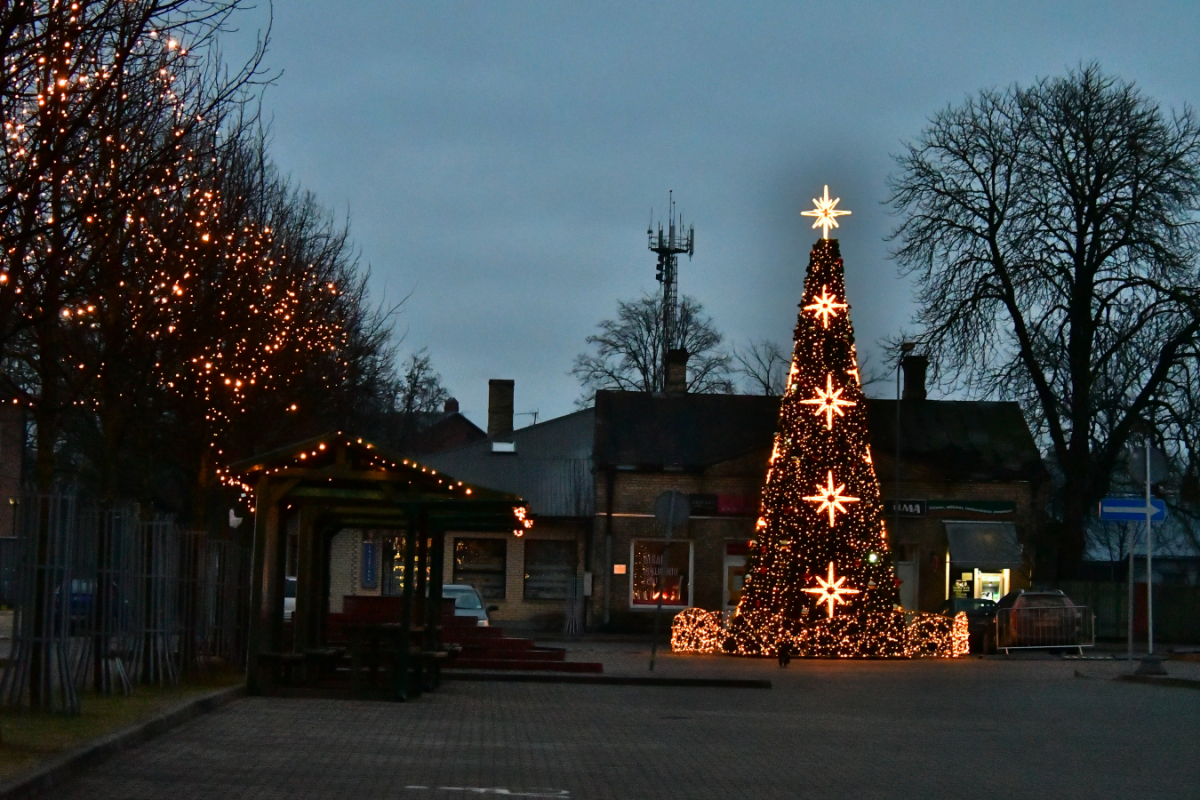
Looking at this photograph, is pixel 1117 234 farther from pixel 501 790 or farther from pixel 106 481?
pixel 501 790

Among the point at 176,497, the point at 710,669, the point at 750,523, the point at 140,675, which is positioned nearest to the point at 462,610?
the point at 710,669

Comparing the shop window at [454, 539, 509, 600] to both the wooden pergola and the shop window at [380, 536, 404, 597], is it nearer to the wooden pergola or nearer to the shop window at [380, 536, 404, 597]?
the shop window at [380, 536, 404, 597]

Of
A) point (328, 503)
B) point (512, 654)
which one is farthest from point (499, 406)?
point (328, 503)

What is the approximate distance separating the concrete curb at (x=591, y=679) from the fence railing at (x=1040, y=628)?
46.5 feet

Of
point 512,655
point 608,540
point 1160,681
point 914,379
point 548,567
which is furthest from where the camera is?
point 914,379

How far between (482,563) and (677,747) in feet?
113

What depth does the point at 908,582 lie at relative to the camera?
4672cm

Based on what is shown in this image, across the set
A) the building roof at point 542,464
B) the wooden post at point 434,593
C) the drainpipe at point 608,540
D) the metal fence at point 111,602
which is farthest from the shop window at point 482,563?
the wooden post at point 434,593

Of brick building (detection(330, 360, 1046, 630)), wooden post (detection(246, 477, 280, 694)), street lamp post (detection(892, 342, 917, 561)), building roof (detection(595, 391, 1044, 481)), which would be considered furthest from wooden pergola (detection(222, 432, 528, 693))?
building roof (detection(595, 391, 1044, 481))

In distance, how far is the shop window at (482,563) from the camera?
4806 cm

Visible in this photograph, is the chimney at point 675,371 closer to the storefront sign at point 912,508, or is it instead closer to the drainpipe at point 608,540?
the drainpipe at point 608,540

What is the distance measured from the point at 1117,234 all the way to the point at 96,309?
3033cm

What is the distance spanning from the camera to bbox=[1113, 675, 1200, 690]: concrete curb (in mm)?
22517

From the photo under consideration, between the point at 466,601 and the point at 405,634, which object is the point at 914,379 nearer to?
Answer: the point at 466,601
